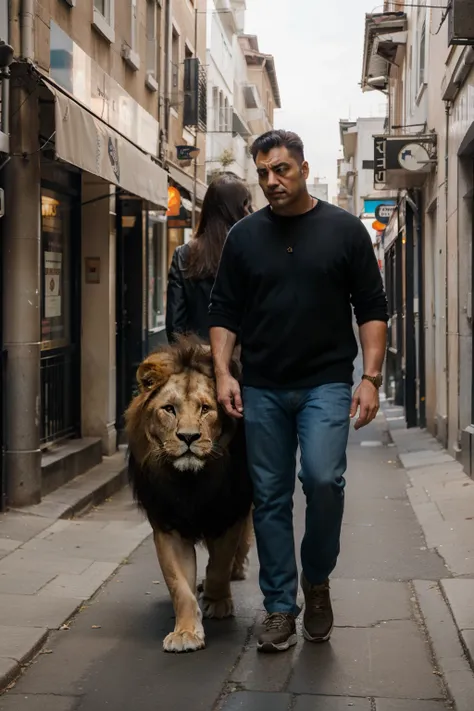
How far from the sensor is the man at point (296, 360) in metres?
5.07

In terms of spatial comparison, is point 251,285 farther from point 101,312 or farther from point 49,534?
point 101,312

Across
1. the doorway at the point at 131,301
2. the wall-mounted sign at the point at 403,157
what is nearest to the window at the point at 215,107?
the wall-mounted sign at the point at 403,157

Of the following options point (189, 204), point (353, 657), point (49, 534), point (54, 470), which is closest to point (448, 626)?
point (353, 657)

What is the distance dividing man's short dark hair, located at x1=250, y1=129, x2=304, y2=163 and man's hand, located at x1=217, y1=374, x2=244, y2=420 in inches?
38.5

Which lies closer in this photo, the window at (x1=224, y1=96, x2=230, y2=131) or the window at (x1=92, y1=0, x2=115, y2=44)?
the window at (x1=92, y1=0, x2=115, y2=44)

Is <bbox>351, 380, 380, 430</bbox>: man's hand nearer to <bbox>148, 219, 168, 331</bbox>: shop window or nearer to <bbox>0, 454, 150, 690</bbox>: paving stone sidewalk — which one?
<bbox>0, 454, 150, 690</bbox>: paving stone sidewalk

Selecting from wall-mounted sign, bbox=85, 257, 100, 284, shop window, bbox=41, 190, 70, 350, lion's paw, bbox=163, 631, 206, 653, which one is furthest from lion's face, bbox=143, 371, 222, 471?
wall-mounted sign, bbox=85, 257, 100, 284

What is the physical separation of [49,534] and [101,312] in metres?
4.39

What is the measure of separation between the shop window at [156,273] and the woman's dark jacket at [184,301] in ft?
36.0

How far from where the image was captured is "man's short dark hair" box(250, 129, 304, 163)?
203 inches

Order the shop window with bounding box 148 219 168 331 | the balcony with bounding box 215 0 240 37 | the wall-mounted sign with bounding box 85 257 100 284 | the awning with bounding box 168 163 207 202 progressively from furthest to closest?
the balcony with bounding box 215 0 240 37 < the awning with bounding box 168 163 207 202 < the shop window with bounding box 148 219 168 331 < the wall-mounted sign with bounding box 85 257 100 284

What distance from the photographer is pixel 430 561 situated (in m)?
7.39

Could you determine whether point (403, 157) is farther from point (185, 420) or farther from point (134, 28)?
point (185, 420)

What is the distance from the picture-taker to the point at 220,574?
18.4 ft
